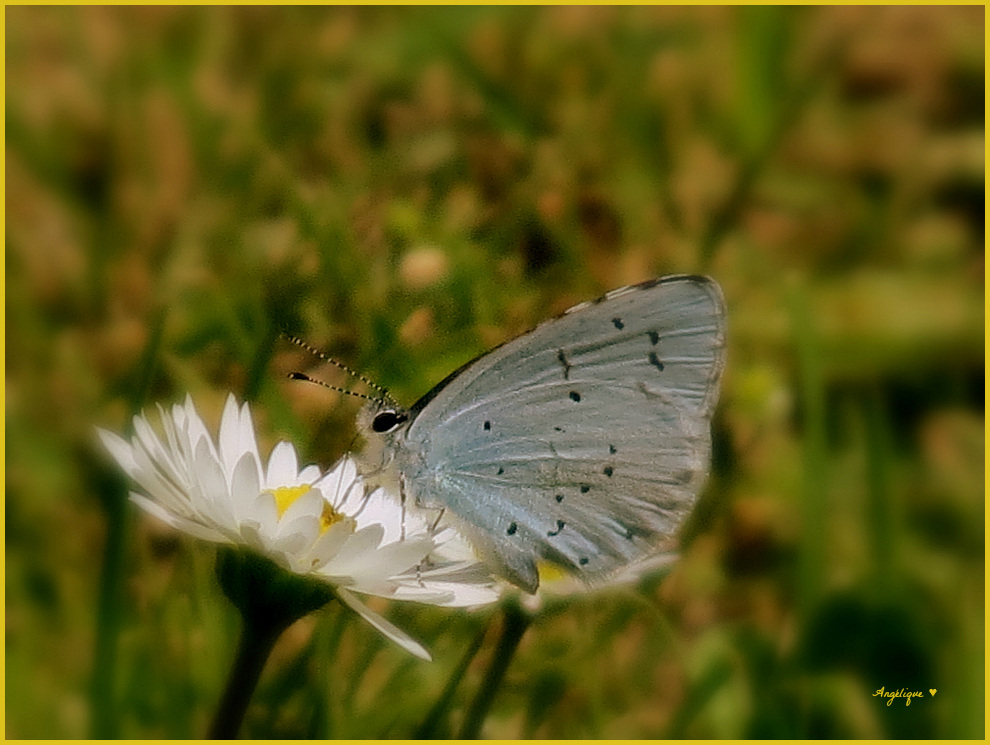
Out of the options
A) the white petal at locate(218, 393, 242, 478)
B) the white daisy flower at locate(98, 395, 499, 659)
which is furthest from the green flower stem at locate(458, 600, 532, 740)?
the white petal at locate(218, 393, 242, 478)

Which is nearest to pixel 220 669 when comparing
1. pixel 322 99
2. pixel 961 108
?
pixel 322 99

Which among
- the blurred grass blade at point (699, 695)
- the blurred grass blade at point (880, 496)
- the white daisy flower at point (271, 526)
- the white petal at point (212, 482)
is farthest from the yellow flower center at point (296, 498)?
the blurred grass blade at point (880, 496)

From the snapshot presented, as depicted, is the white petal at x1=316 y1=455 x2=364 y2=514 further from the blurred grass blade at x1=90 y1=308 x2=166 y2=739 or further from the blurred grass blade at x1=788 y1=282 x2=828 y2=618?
the blurred grass blade at x1=788 y1=282 x2=828 y2=618

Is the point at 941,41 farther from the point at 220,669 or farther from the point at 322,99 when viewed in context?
the point at 220,669

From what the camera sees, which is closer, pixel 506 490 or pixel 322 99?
pixel 506 490

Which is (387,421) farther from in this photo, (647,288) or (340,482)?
(647,288)
